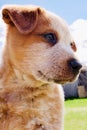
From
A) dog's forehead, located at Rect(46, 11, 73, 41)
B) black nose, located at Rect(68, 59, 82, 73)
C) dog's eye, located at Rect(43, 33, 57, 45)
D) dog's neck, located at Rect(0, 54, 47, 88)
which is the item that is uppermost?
dog's forehead, located at Rect(46, 11, 73, 41)

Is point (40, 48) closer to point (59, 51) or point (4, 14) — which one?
point (59, 51)

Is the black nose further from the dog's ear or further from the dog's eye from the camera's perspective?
the dog's ear

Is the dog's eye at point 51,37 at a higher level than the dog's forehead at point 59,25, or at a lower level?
lower

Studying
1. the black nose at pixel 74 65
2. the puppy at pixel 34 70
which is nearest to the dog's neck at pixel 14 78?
the puppy at pixel 34 70

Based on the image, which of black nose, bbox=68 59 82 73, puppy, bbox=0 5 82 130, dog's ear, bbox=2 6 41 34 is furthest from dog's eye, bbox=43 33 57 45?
black nose, bbox=68 59 82 73

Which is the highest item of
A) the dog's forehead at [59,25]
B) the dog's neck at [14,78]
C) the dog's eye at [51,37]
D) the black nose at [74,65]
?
the dog's forehead at [59,25]

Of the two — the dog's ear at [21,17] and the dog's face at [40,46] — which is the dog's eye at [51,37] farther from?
→ the dog's ear at [21,17]

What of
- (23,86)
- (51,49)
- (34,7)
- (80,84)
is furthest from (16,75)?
(80,84)

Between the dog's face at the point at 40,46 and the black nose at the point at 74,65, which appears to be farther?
the dog's face at the point at 40,46

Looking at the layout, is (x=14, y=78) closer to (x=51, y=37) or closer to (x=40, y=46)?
(x=40, y=46)
